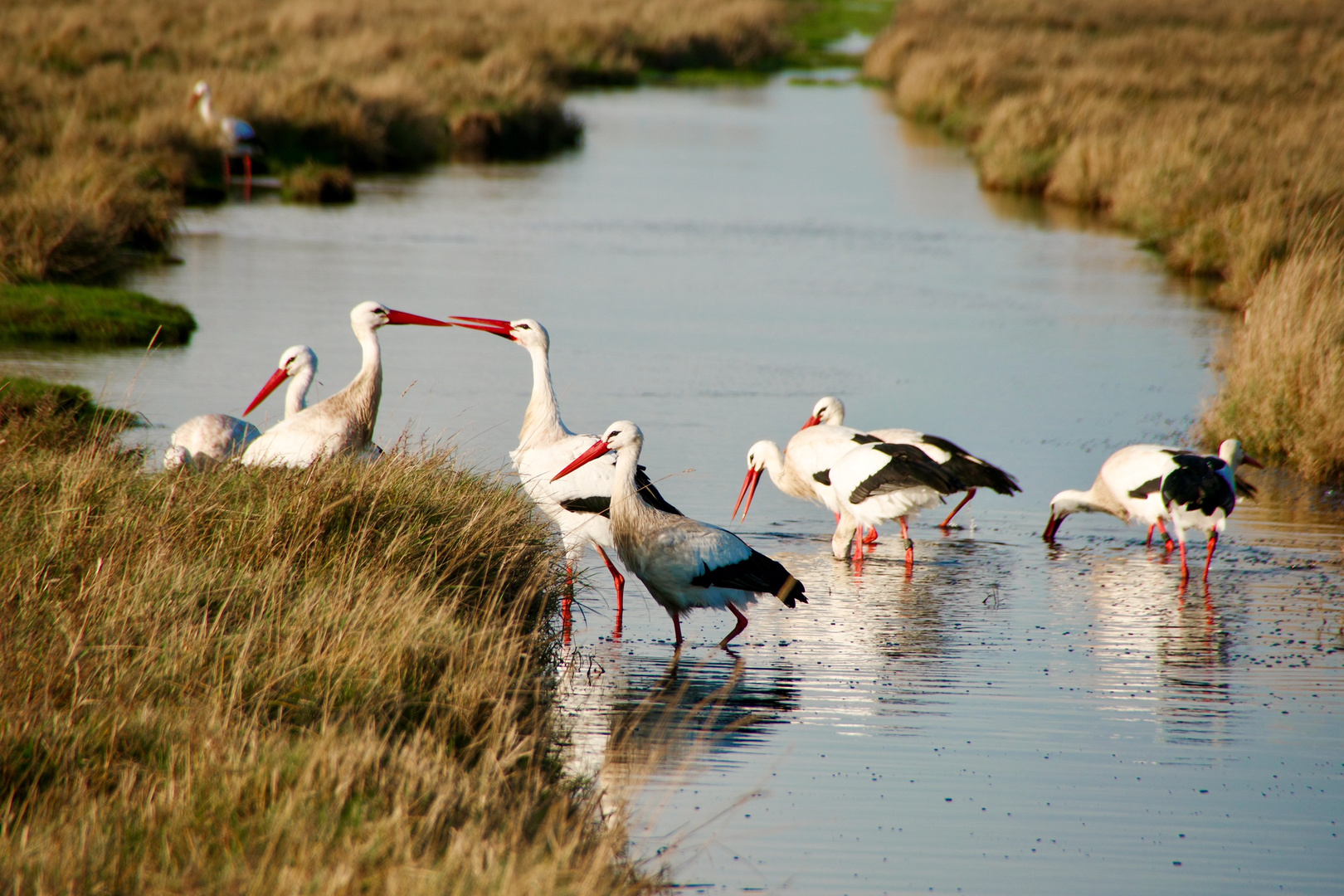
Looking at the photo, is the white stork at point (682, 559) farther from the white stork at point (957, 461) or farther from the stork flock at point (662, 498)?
the white stork at point (957, 461)

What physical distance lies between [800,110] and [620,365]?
99.8 ft

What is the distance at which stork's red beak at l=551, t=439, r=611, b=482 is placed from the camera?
7.52 m

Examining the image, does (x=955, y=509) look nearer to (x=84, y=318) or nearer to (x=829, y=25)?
(x=84, y=318)

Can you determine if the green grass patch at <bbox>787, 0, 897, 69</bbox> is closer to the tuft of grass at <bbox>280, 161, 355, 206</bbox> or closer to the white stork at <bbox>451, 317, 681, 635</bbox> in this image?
the tuft of grass at <bbox>280, 161, 355, 206</bbox>

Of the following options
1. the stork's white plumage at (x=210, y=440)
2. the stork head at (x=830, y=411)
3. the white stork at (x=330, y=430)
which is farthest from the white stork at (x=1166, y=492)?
the stork's white plumage at (x=210, y=440)

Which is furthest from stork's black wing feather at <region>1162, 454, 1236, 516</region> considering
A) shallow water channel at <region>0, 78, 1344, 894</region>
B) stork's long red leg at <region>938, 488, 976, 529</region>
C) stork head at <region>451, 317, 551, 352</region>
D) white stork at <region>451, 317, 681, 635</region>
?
stork head at <region>451, 317, 551, 352</region>

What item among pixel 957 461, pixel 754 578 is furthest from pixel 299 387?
pixel 957 461

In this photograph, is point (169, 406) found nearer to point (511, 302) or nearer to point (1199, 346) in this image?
point (511, 302)

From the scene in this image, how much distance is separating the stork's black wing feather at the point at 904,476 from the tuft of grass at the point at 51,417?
14.3 feet

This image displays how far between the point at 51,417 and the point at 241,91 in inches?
804

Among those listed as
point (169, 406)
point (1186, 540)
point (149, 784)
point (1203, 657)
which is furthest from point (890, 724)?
point (169, 406)

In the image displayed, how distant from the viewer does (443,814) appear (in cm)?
409

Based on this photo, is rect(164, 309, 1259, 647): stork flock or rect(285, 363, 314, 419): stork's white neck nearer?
rect(164, 309, 1259, 647): stork flock

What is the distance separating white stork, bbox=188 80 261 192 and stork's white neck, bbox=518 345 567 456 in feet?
58.2
